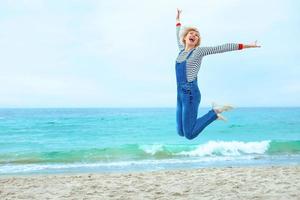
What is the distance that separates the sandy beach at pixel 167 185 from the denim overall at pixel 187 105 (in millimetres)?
4997

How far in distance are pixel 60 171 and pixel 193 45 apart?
36.7 ft

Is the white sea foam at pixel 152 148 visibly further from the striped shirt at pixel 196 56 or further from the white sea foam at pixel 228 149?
the striped shirt at pixel 196 56

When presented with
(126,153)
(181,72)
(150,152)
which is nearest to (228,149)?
(150,152)

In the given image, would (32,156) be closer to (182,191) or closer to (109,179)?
(109,179)

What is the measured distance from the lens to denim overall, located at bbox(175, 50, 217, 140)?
436cm

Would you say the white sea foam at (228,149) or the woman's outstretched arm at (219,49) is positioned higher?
the woman's outstretched arm at (219,49)

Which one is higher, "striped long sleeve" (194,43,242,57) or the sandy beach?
"striped long sleeve" (194,43,242,57)

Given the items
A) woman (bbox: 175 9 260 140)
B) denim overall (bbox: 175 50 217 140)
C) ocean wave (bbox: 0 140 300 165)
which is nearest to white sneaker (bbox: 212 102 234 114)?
woman (bbox: 175 9 260 140)

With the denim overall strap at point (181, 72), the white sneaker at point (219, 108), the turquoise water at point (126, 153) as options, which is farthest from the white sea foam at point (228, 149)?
the denim overall strap at point (181, 72)

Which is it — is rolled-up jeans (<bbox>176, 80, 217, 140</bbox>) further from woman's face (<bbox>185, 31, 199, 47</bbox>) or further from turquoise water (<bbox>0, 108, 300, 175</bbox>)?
turquoise water (<bbox>0, 108, 300, 175</bbox>)

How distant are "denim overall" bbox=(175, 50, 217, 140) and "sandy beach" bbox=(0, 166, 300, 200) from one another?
16.4ft

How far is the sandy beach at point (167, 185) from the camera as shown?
31.7 feet

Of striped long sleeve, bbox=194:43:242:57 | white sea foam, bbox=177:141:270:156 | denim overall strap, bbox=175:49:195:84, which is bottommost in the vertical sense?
white sea foam, bbox=177:141:270:156

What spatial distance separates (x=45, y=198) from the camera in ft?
32.5
